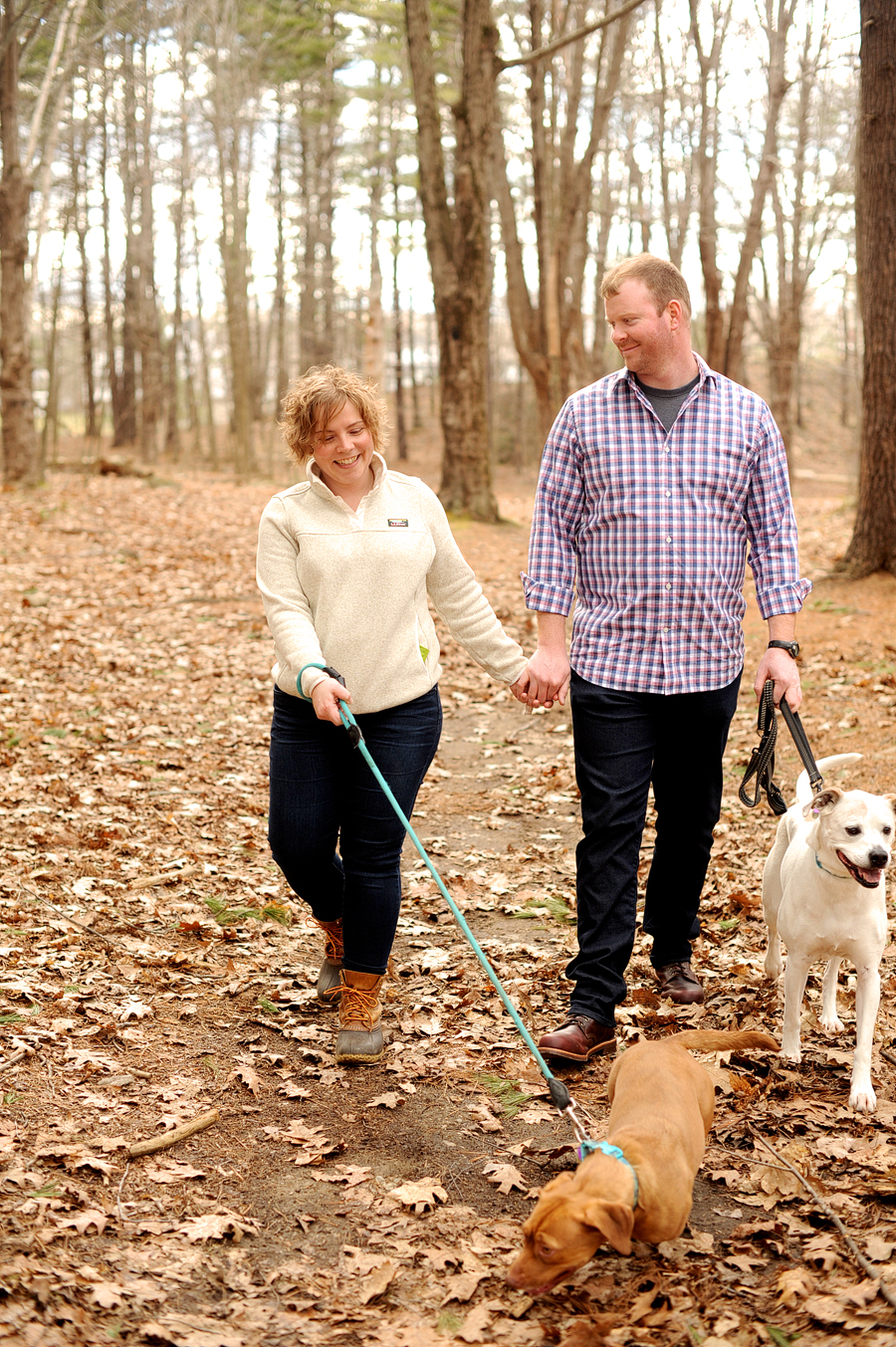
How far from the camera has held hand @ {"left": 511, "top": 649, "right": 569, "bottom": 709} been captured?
162 inches

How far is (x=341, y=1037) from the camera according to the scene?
4.27m

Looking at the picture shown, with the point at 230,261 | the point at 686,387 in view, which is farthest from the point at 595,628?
the point at 230,261

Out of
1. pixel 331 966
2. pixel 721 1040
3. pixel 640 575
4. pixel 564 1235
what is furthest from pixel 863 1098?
pixel 331 966

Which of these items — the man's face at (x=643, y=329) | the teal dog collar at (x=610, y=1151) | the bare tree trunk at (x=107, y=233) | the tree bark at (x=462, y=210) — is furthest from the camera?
the bare tree trunk at (x=107, y=233)

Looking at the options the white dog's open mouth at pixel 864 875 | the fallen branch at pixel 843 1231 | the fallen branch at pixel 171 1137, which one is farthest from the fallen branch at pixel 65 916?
the white dog's open mouth at pixel 864 875

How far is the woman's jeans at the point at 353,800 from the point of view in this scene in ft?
13.4

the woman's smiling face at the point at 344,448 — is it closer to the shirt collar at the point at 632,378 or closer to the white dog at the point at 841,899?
the shirt collar at the point at 632,378

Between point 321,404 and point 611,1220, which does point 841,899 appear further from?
point 321,404

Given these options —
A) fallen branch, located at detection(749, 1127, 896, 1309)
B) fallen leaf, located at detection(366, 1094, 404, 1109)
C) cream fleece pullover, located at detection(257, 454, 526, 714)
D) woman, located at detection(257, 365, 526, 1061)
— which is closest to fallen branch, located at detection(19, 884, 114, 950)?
woman, located at detection(257, 365, 526, 1061)

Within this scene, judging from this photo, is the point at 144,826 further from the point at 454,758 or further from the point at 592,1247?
the point at 592,1247

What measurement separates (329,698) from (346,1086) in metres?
1.46

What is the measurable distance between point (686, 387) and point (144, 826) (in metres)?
4.17

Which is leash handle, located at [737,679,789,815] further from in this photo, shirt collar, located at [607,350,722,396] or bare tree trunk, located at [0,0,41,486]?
bare tree trunk, located at [0,0,41,486]

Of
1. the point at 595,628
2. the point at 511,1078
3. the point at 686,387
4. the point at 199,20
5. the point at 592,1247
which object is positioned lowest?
the point at 511,1078
